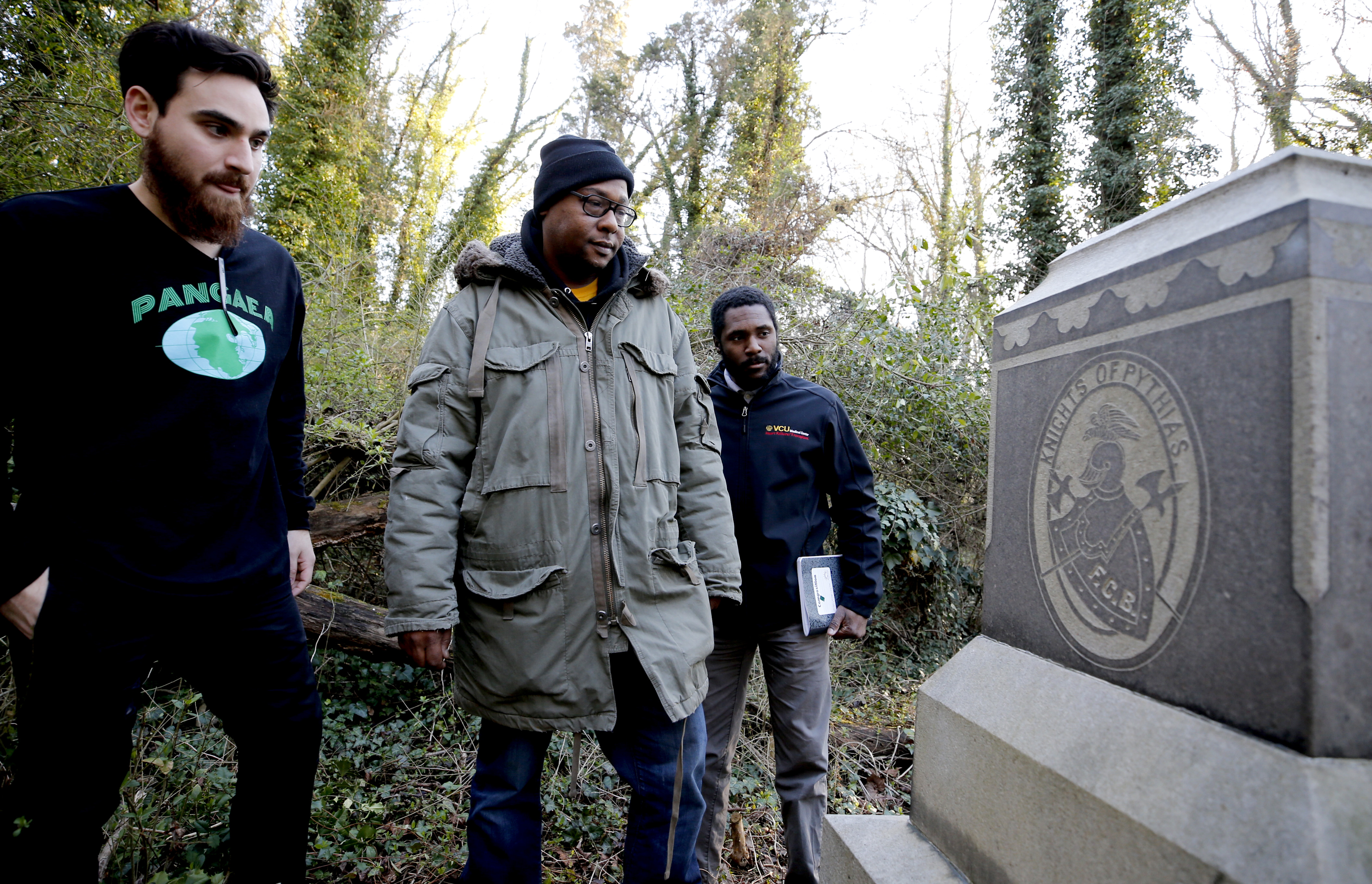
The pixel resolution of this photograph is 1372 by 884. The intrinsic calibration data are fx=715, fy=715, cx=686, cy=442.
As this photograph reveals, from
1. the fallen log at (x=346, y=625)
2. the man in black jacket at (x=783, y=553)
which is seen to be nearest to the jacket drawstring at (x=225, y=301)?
the man in black jacket at (x=783, y=553)

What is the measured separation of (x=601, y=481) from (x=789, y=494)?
1.05 meters

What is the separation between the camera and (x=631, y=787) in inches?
72.1

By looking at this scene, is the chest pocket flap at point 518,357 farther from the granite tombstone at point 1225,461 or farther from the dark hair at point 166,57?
the granite tombstone at point 1225,461

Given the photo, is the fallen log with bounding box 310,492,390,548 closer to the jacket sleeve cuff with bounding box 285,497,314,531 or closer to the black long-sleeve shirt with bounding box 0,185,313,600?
the jacket sleeve cuff with bounding box 285,497,314,531

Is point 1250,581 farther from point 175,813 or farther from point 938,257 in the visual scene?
point 938,257

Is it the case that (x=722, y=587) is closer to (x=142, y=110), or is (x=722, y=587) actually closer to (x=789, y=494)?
(x=789, y=494)

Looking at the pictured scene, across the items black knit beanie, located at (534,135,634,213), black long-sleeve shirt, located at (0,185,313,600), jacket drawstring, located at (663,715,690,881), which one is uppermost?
black knit beanie, located at (534,135,634,213)

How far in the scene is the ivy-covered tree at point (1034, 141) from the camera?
11516 mm

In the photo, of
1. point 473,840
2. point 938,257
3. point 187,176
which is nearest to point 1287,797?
point 473,840

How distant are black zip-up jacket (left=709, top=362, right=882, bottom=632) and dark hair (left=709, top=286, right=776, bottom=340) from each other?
19 cm

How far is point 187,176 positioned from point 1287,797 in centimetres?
237

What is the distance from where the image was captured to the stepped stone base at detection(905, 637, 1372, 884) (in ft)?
3.43

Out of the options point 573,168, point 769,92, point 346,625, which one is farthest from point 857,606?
point 769,92

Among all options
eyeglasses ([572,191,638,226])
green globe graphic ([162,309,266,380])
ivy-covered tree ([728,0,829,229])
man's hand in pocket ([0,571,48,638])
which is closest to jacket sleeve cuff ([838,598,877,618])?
eyeglasses ([572,191,638,226])
